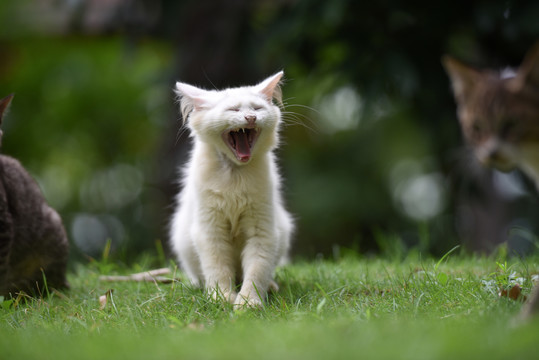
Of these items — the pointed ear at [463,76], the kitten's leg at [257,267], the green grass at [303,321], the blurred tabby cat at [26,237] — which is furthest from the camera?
the blurred tabby cat at [26,237]

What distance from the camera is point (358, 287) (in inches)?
155

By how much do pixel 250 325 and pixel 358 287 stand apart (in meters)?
Result: 1.18

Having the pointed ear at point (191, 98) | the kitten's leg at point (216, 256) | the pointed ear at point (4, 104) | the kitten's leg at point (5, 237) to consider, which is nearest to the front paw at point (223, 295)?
the kitten's leg at point (216, 256)

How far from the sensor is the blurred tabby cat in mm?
4184

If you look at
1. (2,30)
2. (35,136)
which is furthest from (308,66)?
(35,136)

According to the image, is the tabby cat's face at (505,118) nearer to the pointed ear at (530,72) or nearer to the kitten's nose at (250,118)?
the pointed ear at (530,72)

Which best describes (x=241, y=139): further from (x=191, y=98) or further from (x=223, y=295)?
(x=223, y=295)

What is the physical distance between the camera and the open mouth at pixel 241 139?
402cm

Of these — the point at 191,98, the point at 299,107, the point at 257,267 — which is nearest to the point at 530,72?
the point at 257,267

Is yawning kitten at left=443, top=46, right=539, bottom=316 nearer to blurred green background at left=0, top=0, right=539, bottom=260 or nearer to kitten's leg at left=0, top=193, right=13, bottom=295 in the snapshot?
blurred green background at left=0, top=0, right=539, bottom=260

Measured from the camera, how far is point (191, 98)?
414 centimetres

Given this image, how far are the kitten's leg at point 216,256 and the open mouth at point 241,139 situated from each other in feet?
1.68

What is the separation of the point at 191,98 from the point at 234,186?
2.34 ft

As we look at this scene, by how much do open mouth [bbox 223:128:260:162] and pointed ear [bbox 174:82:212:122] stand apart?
11.6 inches
